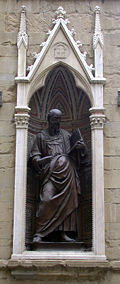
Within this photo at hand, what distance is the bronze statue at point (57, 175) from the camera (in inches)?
282

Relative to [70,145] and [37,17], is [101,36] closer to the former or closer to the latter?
[37,17]

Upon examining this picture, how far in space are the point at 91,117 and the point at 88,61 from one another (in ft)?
2.99

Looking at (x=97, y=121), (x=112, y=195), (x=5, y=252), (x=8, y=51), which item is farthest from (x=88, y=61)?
(x=5, y=252)

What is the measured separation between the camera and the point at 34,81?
7.59 meters

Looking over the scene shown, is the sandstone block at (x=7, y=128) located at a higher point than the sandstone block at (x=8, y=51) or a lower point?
lower

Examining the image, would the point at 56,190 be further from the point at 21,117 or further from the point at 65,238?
the point at 21,117

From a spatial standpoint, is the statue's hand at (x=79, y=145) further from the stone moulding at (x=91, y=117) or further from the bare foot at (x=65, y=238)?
the bare foot at (x=65, y=238)

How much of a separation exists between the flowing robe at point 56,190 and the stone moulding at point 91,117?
30 cm

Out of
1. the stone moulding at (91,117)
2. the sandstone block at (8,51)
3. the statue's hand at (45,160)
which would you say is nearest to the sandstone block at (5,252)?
the stone moulding at (91,117)

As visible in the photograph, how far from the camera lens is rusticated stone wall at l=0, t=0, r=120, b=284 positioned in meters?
7.05

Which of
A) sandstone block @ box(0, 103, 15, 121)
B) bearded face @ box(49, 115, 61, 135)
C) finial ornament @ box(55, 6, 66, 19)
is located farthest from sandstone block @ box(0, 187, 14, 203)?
finial ornament @ box(55, 6, 66, 19)

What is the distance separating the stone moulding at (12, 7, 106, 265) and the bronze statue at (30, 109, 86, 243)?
282mm

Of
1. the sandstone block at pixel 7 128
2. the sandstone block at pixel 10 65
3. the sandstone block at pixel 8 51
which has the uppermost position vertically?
the sandstone block at pixel 8 51

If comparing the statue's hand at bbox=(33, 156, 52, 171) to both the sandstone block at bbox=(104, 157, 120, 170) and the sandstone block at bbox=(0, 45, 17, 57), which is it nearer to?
the sandstone block at bbox=(104, 157, 120, 170)
